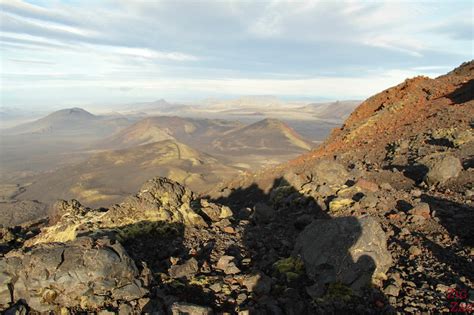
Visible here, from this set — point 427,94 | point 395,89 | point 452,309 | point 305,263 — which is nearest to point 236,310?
point 305,263

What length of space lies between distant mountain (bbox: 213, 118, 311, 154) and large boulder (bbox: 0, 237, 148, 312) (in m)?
137

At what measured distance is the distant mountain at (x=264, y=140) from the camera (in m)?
152

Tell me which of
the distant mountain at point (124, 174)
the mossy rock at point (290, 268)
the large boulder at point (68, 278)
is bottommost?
the distant mountain at point (124, 174)

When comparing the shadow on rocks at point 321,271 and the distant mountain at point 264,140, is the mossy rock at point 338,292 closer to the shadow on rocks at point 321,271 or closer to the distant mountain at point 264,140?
the shadow on rocks at point 321,271

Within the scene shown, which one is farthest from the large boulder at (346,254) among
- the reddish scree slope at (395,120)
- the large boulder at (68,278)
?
the reddish scree slope at (395,120)

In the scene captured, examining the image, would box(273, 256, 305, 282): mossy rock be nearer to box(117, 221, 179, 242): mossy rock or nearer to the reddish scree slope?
box(117, 221, 179, 242): mossy rock

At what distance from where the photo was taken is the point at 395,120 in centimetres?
2617

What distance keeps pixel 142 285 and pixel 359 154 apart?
717 inches

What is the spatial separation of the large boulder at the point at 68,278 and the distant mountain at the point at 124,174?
6206 centimetres

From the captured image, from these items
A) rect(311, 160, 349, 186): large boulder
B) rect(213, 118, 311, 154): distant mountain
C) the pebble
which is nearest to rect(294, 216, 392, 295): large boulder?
the pebble

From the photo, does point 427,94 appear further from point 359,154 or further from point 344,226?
point 344,226

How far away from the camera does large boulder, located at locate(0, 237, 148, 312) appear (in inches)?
242

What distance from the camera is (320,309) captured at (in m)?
6.64

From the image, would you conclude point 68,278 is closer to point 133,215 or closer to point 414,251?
point 133,215
